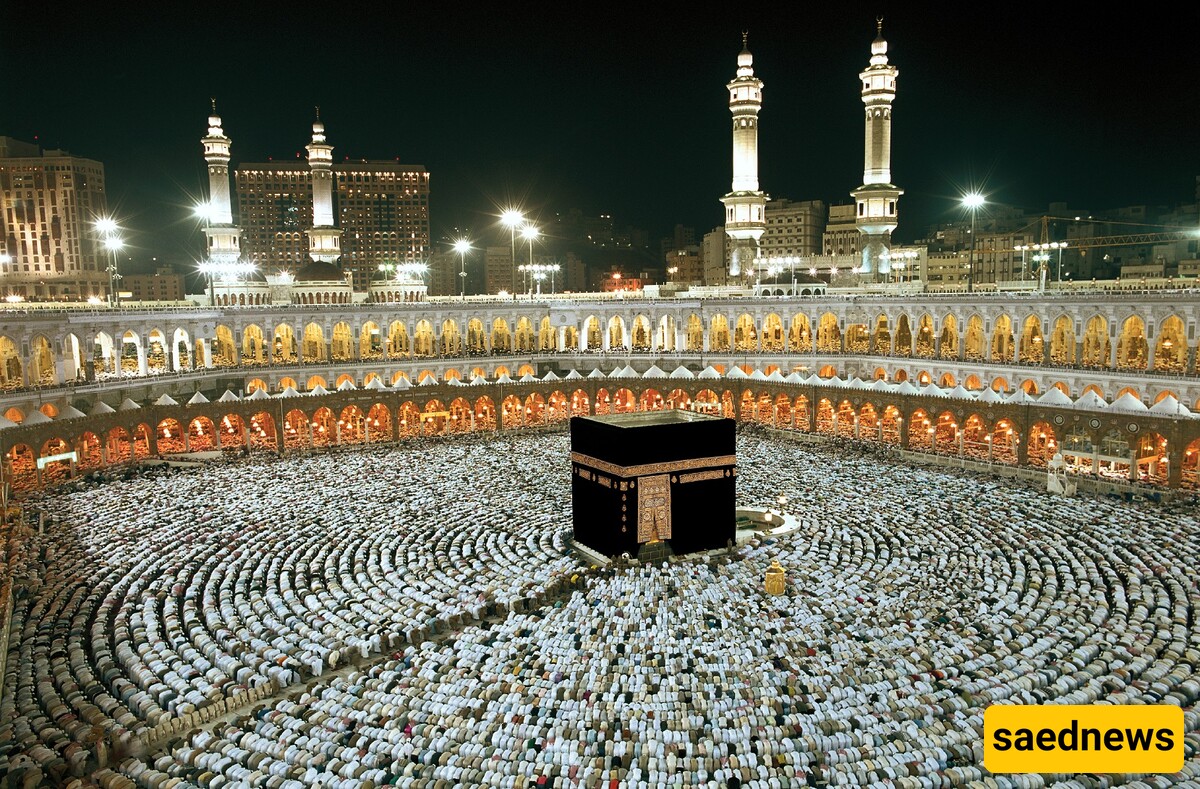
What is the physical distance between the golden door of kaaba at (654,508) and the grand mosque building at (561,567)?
106cm

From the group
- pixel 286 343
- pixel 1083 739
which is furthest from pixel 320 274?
pixel 1083 739

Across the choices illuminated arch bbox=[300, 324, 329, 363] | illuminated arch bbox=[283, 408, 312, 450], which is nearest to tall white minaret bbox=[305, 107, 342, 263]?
illuminated arch bbox=[300, 324, 329, 363]

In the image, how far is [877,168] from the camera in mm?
40312

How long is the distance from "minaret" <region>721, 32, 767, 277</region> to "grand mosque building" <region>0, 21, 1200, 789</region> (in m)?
7.78

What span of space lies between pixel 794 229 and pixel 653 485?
6880 cm

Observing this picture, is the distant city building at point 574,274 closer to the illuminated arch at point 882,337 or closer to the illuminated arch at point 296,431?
the illuminated arch at point 882,337

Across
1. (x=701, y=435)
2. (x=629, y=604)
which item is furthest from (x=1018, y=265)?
(x=629, y=604)

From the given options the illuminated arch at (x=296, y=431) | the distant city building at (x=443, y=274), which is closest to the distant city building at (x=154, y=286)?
the distant city building at (x=443, y=274)

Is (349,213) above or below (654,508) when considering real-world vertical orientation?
above

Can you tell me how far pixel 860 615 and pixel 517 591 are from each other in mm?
5492

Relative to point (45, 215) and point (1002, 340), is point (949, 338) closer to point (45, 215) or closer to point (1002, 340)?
point (1002, 340)

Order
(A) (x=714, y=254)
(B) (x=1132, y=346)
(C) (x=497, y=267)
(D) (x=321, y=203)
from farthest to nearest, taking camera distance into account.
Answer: (C) (x=497, y=267), (A) (x=714, y=254), (D) (x=321, y=203), (B) (x=1132, y=346)

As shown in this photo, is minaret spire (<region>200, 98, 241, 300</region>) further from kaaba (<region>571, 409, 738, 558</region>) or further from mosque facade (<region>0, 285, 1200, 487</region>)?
kaaba (<region>571, 409, 738, 558</region>)

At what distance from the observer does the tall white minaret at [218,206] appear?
39688 mm
